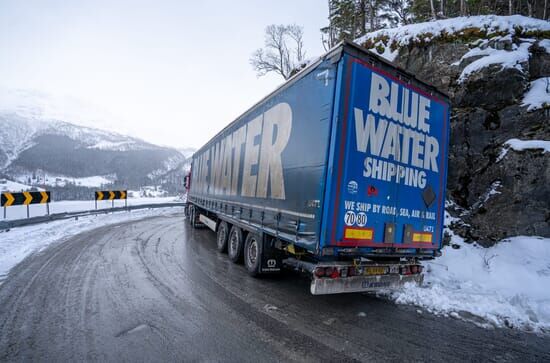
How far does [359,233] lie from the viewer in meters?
4.12

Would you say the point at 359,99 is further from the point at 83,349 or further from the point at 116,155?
the point at 116,155

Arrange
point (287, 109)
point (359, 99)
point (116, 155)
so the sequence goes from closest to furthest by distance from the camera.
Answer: point (359, 99), point (287, 109), point (116, 155)

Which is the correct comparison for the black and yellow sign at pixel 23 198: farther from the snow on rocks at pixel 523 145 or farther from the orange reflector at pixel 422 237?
the snow on rocks at pixel 523 145

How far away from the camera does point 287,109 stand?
5281mm

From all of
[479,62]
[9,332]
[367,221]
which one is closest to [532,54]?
[479,62]

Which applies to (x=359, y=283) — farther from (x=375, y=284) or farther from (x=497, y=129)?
(x=497, y=129)

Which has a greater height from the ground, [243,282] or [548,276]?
[548,276]

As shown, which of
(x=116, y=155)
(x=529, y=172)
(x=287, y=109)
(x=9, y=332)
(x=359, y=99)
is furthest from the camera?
(x=116, y=155)

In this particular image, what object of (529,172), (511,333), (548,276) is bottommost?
(511,333)

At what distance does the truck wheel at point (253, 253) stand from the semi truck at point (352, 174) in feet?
0.15

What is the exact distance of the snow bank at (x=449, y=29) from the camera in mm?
9805

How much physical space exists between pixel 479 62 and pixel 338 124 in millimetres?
8755

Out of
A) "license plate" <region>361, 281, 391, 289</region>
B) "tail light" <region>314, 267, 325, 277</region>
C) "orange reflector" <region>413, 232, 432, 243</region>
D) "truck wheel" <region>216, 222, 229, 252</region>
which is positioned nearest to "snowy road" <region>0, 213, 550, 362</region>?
"license plate" <region>361, 281, 391, 289</region>

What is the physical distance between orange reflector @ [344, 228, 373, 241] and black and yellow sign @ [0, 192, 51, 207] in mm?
14502
